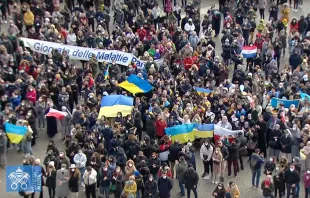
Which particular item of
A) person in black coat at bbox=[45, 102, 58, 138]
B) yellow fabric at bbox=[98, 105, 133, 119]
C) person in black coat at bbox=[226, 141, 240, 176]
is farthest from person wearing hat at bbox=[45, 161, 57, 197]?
person in black coat at bbox=[226, 141, 240, 176]

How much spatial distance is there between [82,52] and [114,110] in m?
5.32

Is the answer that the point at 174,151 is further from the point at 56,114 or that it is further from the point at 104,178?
the point at 56,114

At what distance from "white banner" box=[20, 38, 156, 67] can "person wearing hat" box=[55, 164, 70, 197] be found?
29.4 feet

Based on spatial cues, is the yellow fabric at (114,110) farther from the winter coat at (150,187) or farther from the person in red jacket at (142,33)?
the person in red jacket at (142,33)

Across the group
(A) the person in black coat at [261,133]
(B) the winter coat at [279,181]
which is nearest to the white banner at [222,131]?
(A) the person in black coat at [261,133]

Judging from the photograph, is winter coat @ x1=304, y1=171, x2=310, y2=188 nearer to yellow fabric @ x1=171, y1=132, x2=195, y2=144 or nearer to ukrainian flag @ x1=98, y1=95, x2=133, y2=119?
yellow fabric @ x1=171, y1=132, x2=195, y2=144

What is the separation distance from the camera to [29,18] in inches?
1342

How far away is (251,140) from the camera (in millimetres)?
25484

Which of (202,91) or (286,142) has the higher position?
(202,91)

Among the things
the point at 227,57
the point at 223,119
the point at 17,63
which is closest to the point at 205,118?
the point at 223,119

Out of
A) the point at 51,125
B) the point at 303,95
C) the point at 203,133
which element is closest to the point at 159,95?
the point at 203,133

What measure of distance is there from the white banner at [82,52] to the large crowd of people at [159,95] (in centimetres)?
30

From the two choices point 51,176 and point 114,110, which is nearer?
point 51,176

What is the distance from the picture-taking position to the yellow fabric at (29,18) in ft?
112
